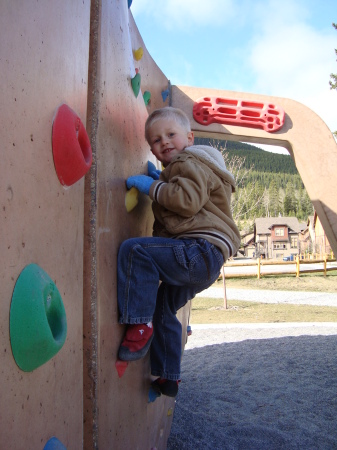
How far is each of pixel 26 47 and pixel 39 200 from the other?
0.95ft

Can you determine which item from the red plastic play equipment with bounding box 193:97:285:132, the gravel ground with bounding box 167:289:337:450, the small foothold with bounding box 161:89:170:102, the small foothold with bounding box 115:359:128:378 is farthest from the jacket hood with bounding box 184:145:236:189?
the gravel ground with bounding box 167:289:337:450

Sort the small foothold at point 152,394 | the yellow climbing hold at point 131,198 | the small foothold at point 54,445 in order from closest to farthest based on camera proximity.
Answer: the small foothold at point 54,445 → the yellow climbing hold at point 131,198 → the small foothold at point 152,394

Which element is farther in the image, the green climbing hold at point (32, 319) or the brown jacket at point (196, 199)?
the brown jacket at point (196, 199)

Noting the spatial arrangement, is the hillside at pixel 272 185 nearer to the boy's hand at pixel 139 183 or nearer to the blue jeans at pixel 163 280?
the blue jeans at pixel 163 280

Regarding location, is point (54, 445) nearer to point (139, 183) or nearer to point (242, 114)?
point (139, 183)

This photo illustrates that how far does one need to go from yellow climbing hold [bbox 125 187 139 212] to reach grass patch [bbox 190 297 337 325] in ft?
27.3

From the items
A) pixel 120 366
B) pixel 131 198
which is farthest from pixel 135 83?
pixel 120 366

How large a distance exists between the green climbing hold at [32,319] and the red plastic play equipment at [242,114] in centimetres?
264

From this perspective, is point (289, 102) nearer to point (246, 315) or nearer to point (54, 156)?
point (54, 156)

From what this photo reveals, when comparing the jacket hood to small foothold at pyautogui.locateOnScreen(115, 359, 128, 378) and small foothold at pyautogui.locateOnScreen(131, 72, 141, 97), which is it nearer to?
small foothold at pyautogui.locateOnScreen(131, 72, 141, 97)

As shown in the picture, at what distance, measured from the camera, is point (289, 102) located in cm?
356

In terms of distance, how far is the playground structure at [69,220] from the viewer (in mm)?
837

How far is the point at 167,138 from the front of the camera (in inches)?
74.2

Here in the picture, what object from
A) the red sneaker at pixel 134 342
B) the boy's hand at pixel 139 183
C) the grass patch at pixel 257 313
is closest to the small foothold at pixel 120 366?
the red sneaker at pixel 134 342
